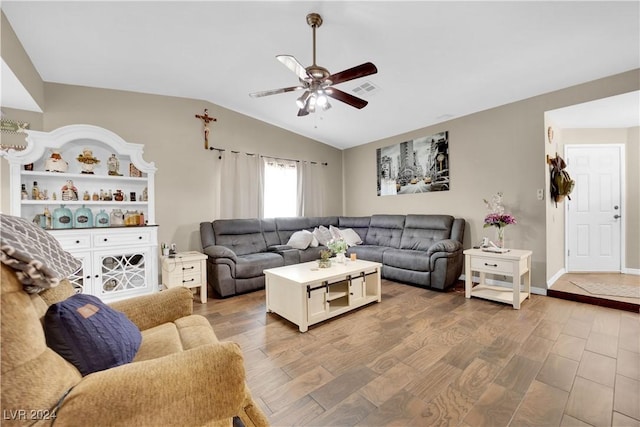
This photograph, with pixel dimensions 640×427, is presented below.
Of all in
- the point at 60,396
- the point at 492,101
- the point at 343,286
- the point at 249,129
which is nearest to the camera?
the point at 60,396

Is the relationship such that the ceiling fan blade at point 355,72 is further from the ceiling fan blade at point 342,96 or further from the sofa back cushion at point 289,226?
the sofa back cushion at point 289,226

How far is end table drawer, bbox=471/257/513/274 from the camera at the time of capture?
303 cm

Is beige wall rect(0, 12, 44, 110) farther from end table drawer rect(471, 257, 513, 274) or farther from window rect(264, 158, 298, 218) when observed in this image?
end table drawer rect(471, 257, 513, 274)

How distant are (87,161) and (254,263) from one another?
2.42m

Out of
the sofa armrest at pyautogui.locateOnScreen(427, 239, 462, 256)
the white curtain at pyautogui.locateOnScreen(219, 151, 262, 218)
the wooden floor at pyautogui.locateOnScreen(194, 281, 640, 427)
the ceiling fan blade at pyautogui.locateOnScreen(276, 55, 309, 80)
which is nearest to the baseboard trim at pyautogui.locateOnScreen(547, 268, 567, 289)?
the wooden floor at pyautogui.locateOnScreen(194, 281, 640, 427)

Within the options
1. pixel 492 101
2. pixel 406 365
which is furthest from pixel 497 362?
pixel 492 101

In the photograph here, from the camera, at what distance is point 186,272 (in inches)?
130

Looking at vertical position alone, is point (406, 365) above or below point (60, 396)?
below

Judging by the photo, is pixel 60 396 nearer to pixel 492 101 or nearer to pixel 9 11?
pixel 9 11

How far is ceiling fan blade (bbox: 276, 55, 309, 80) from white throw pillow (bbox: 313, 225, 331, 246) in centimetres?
304

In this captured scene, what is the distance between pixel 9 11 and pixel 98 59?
0.76 meters

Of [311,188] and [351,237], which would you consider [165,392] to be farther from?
[311,188]

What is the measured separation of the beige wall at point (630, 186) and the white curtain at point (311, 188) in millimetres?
4511

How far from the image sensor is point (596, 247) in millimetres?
4121
